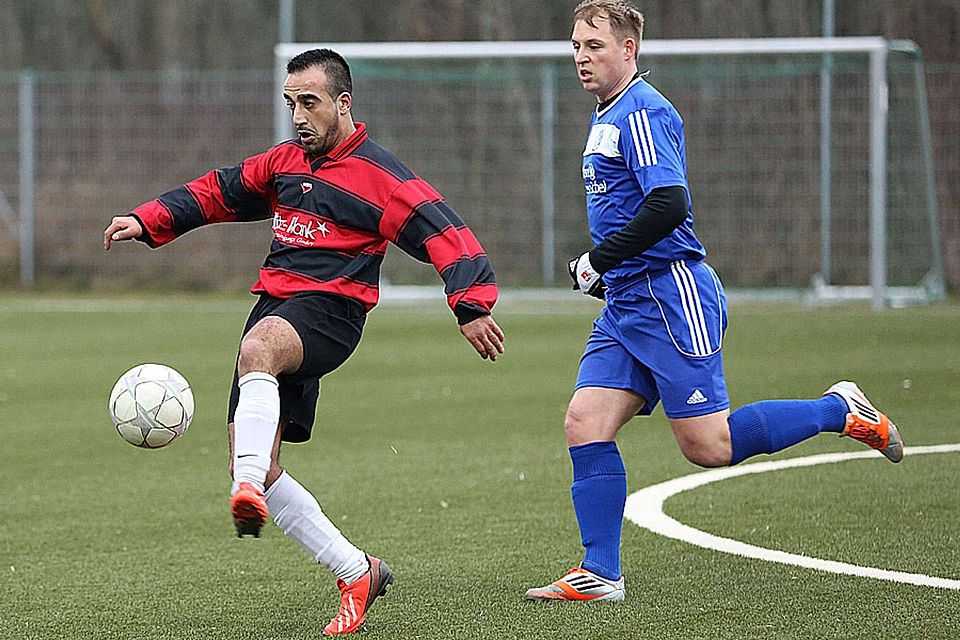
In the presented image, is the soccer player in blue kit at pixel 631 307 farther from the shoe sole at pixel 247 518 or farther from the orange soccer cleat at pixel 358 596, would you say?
the shoe sole at pixel 247 518

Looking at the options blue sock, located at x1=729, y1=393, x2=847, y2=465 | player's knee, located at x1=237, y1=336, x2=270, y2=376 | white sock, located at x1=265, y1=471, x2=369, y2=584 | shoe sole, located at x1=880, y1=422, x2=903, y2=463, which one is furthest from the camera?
shoe sole, located at x1=880, y1=422, x2=903, y2=463

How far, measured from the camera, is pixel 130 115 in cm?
2181

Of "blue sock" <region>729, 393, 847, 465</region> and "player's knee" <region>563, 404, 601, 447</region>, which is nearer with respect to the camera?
"player's knee" <region>563, 404, 601, 447</region>

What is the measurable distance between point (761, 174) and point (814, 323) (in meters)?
4.35

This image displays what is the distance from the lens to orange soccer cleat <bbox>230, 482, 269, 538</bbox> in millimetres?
4129

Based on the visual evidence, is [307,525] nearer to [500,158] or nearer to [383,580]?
[383,580]

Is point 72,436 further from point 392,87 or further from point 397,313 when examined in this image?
point 392,87

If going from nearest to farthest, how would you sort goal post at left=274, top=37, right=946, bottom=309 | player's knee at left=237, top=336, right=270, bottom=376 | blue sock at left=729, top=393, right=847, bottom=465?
player's knee at left=237, top=336, right=270, bottom=376, blue sock at left=729, top=393, right=847, bottom=465, goal post at left=274, top=37, right=946, bottom=309

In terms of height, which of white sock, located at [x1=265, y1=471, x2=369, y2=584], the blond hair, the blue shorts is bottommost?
white sock, located at [x1=265, y1=471, x2=369, y2=584]

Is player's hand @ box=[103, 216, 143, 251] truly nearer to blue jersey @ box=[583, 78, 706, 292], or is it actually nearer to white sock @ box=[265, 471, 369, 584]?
white sock @ box=[265, 471, 369, 584]

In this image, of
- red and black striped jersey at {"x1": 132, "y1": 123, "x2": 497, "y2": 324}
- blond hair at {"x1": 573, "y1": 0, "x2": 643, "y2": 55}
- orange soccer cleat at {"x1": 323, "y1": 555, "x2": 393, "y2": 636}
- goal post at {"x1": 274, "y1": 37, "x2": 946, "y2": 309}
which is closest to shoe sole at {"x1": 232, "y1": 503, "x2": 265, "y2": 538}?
orange soccer cleat at {"x1": 323, "y1": 555, "x2": 393, "y2": 636}

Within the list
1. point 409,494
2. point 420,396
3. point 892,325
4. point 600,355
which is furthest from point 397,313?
point 600,355

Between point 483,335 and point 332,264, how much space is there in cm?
53

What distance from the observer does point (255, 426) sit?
14.4 feet
